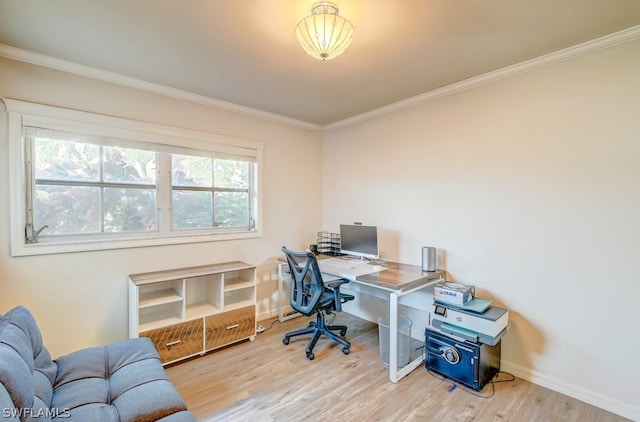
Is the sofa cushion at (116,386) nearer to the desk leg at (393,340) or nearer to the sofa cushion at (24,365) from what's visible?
the sofa cushion at (24,365)

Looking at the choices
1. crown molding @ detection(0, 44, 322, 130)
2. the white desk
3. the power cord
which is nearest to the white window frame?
crown molding @ detection(0, 44, 322, 130)

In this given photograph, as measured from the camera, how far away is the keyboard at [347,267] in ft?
8.84

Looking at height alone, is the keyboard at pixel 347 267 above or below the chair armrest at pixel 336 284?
above

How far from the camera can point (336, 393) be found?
213 centimetres

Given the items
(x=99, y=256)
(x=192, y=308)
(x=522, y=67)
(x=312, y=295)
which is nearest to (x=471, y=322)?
(x=312, y=295)

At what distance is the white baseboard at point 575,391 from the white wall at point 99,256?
8.45ft

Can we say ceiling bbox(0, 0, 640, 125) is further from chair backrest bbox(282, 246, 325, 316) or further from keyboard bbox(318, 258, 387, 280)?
keyboard bbox(318, 258, 387, 280)

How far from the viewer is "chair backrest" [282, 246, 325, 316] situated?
2.63m

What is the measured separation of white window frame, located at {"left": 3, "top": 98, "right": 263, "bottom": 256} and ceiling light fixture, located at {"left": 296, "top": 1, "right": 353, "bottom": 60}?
1787 mm

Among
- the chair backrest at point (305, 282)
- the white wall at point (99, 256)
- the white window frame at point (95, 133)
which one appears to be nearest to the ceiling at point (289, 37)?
the white wall at point (99, 256)

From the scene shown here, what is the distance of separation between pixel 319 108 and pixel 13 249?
2.97 m

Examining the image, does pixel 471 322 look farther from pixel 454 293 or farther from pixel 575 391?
pixel 575 391

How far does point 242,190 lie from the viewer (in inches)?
134

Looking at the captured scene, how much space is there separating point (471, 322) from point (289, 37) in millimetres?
2492
